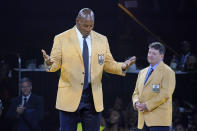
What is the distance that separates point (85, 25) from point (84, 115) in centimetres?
79

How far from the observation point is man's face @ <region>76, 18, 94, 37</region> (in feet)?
11.3

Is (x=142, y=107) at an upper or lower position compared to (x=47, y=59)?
lower

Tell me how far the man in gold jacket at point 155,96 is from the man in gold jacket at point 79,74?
149 centimetres

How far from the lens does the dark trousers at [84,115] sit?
3.47 metres

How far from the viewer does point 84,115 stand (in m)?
3.52

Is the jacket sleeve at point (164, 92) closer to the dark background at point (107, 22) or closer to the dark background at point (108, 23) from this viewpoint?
the dark background at point (108, 23)

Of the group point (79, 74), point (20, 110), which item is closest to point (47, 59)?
point (79, 74)

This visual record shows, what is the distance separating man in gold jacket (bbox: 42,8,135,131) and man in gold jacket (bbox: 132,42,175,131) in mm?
1492

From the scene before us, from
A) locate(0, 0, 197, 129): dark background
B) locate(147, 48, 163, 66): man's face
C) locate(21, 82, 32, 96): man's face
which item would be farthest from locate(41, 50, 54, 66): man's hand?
locate(0, 0, 197, 129): dark background

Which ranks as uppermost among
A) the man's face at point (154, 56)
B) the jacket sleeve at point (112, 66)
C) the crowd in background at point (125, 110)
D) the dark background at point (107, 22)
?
the dark background at point (107, 22)

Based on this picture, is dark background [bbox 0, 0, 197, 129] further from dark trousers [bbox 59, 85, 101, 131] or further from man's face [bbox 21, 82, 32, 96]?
dark trousers [bbox 59, 85, 101, 131]

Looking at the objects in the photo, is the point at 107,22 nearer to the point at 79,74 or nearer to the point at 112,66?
the point at 112,66

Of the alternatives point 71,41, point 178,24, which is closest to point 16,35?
point 178,24

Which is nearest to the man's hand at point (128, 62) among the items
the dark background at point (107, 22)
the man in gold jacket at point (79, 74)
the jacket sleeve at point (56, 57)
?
the man in gold jacket at point (79, 74)
